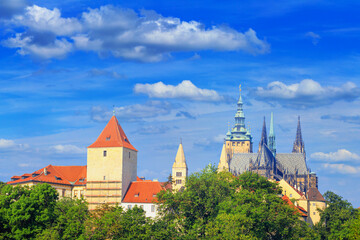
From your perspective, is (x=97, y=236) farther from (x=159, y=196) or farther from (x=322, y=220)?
(x=322, y=220)

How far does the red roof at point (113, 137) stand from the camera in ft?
389

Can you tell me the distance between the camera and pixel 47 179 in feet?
408

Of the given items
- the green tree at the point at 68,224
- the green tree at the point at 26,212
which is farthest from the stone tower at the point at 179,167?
the green tree at the point at 26,212

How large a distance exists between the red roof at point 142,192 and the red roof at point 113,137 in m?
7.77

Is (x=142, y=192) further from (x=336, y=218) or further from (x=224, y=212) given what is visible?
(x=336, y=218)

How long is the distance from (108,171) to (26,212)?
120 ft

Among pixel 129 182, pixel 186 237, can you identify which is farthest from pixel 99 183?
pixel 186 237

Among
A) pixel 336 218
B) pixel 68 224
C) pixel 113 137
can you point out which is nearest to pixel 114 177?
pixel 113 137

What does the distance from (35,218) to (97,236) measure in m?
8.24

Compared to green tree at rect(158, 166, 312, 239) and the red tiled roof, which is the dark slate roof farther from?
green tree at rect(158, 166, 312, 239)

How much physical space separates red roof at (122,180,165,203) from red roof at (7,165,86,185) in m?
14.5

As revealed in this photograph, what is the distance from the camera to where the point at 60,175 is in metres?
129

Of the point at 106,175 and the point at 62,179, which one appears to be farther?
the point at 62,179

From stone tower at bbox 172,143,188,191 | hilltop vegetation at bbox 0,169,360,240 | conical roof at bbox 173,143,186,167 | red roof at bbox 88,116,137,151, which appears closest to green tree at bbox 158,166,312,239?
hilltop vegetation at bbox 0,169,360,240
